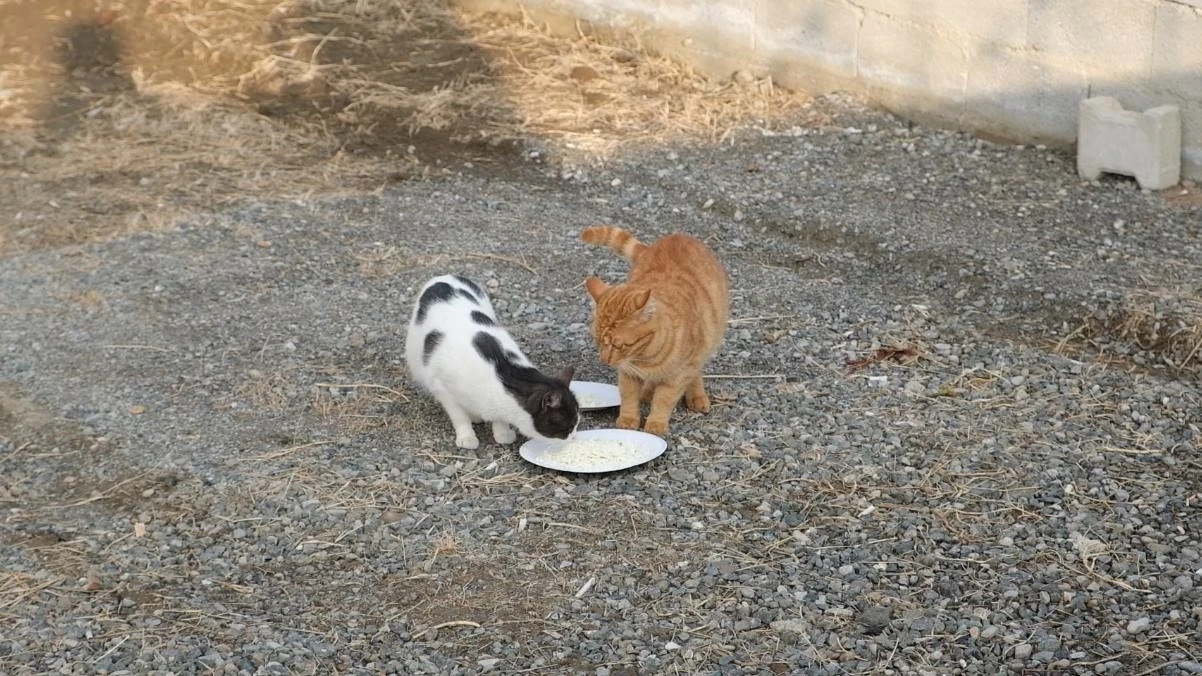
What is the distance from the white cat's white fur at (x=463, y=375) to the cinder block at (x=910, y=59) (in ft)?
11.4

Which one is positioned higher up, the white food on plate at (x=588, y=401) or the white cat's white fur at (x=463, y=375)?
the white cat's white fur at (x=463, y=375)

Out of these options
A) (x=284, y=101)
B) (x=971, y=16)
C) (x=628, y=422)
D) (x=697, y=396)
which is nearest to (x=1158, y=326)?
(x=697, y=396)

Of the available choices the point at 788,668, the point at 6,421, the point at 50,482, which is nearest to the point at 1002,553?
the point at 788,668

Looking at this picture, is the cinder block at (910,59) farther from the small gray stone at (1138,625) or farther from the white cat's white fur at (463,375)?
the small gray stone at (1138,625)

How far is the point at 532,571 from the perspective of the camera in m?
4.32

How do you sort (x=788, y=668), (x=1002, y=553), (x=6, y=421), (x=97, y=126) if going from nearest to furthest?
(x=788, y=668) → (x=1002, y=553) → (x=6, y=421) → (x=97, y=126)

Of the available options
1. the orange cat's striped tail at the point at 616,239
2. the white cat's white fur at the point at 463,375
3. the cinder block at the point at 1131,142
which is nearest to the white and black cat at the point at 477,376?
the white cat's white fur at the point at 463,375

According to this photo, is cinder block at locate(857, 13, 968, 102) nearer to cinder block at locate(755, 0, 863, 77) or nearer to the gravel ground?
cinder block at locate(755, 0, 863, 77)

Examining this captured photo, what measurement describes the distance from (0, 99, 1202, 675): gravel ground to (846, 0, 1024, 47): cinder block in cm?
60

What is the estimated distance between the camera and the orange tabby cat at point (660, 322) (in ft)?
15.9

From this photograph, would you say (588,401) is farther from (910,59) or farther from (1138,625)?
(910,59)

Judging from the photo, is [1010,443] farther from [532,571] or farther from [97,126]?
[97,126]

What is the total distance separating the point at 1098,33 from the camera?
6949 millimetres

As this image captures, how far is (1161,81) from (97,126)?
5825 millimetres
